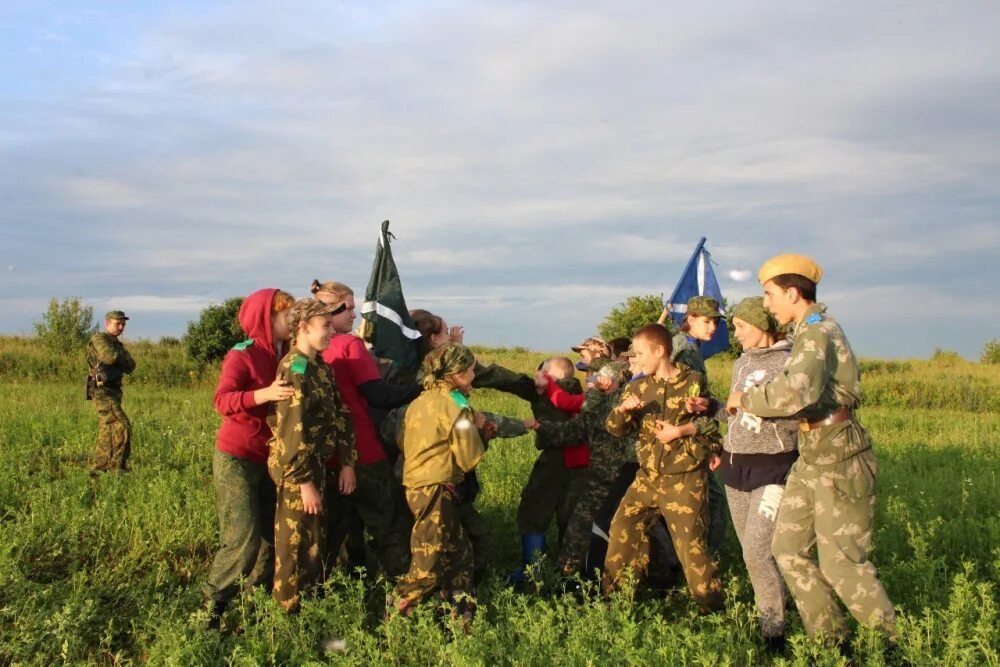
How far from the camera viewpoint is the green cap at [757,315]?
15.3ft

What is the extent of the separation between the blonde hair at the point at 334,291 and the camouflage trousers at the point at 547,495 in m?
2.00

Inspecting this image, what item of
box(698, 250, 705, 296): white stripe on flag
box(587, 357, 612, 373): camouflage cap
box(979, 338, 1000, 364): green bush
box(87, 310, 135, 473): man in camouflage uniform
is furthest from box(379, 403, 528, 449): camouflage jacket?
box(979, 338, 1000, 364): green bush

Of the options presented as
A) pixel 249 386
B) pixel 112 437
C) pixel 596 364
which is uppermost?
pixel 596 364

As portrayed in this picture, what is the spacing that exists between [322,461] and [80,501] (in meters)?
3.90

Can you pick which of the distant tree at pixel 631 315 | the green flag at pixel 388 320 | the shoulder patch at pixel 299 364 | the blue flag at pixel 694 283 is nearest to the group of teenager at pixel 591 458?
the shoulder patch at pixel 299 364

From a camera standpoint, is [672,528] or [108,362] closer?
[672,528]

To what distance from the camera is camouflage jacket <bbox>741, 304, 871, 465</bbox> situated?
3.90 m

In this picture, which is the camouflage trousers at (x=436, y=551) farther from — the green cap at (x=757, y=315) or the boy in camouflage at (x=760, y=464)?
the green cap at (x=757, y=315)

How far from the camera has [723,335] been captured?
23.8ft

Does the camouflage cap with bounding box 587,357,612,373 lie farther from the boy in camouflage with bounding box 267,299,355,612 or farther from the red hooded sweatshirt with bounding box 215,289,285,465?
the red hooded sweatshirt with bounding box 215,289,285,465

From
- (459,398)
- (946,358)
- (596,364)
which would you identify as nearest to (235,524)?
(459,398)

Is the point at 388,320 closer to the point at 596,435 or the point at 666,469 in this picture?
the point at 596,435

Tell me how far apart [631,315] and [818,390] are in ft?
78.3

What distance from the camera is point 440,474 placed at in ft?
15.8
